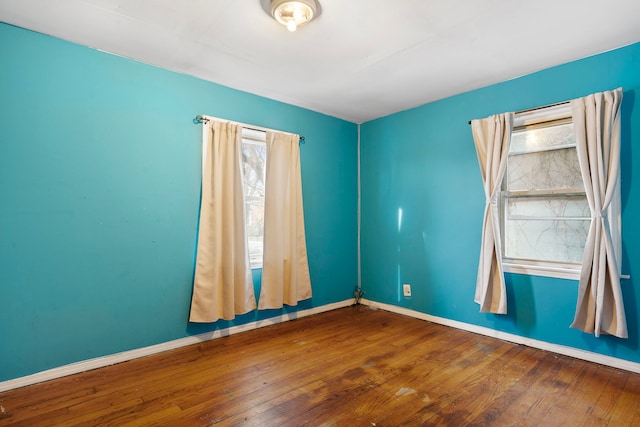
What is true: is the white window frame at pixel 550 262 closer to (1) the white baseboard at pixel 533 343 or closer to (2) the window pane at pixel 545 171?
(2) the window pane at pixel 545 171

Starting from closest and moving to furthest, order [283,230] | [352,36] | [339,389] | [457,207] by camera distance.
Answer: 1. [339,389]
2. [352,36]
3. [457,207]
4. [283,230]

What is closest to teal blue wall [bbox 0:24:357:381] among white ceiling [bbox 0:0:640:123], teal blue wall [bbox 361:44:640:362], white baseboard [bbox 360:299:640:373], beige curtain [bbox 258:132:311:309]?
white ceiling [bbox 0:0:640:123]

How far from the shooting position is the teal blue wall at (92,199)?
2156 millimetres

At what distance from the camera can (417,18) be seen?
2.09m

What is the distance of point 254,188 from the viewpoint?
3416 mm

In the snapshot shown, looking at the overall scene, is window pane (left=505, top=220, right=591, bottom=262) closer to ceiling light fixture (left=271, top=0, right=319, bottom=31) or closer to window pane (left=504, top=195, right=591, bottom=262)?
window pane (left=504, top=195, right=591, bottom=262)

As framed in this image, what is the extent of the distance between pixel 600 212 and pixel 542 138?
0.83 m

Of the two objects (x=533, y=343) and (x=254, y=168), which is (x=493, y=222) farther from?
(x=254, y=168)

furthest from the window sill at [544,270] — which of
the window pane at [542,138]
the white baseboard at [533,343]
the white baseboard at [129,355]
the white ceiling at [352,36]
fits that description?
the white baseboard at [129,355]

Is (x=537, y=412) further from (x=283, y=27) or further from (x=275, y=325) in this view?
(x=283, y=27)

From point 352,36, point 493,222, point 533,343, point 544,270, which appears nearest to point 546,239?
point 544,270

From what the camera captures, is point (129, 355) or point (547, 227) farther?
point (547, 227)

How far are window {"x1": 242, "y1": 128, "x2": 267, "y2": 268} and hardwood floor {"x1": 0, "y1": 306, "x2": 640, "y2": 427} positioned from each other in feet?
3.12

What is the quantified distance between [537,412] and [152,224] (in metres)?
3.01
